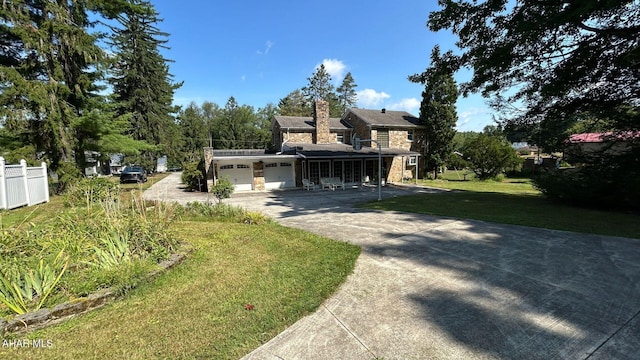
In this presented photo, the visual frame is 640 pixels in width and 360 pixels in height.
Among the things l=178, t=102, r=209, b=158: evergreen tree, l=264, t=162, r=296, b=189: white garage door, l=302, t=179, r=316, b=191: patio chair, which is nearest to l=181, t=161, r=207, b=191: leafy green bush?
l=264, t=162, r=296, b=189: white garage door

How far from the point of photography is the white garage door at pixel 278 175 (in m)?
18.5

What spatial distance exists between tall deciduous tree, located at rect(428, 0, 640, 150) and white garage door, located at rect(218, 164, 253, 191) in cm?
1305

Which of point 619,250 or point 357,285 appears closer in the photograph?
point 357,285

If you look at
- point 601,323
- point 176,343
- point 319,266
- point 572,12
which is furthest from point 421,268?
point 572,12

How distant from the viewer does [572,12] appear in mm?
7359

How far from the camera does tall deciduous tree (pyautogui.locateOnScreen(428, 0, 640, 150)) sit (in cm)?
841

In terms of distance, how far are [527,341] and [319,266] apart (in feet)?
9.20

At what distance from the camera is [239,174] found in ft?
58.6

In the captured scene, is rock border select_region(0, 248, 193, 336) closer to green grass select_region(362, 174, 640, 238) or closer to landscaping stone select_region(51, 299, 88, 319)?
landscaping stone select_region(51, 299, 88, 319)

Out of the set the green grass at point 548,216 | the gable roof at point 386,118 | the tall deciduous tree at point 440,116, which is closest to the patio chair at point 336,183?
the gable roof at point 386,118

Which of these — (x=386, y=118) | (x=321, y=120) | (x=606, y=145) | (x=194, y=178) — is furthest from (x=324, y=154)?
(x=606, y=145)

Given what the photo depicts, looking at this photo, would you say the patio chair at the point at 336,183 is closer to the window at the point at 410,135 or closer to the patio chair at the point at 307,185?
the patio chair at the point at 307,185

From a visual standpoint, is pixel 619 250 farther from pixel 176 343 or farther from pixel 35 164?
pixel 35 164

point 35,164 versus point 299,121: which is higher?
point 299,121
